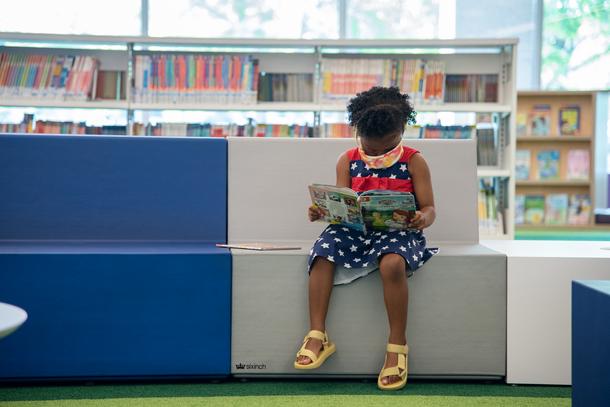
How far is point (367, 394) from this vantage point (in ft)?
6.68

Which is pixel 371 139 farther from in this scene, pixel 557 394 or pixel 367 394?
pixel 557 394

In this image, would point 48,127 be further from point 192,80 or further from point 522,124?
point 522,124

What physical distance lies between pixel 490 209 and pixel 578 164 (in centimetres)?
286

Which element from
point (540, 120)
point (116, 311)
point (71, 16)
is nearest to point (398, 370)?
point (116, 311)

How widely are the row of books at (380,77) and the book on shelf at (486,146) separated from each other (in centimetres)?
36

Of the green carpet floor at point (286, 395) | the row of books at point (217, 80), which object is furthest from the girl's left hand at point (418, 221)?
the row of books at point (217, 80)

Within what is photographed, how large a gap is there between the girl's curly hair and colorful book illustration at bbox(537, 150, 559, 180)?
518 cm

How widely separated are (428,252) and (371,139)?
1.28ft

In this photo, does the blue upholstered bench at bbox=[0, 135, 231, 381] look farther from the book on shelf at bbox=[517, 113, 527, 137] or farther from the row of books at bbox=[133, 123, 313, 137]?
the book on shelf at bbox=[517, 113, 527, 137]

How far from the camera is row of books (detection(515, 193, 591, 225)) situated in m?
→ 7.29

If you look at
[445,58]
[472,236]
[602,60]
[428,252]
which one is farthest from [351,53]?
[602,60]

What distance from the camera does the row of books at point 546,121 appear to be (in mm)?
7180

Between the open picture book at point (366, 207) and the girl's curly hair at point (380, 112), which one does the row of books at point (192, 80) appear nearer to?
the girl's curly hair at point (380, 112)

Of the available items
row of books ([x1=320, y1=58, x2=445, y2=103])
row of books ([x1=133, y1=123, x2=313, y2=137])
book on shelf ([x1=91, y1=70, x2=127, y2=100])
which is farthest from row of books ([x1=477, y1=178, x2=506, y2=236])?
book on shelf ([x1=91, y1=70, x2=127, y2=100])
